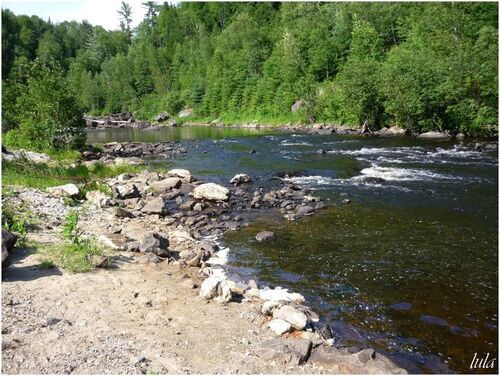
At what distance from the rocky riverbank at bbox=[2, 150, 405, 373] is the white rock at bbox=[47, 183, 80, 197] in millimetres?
2793

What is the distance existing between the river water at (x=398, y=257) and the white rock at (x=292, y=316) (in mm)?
905

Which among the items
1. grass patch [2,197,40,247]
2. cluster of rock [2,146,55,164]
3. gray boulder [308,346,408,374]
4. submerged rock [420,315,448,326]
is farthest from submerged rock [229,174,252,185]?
gray boulder [308,346,408,374]

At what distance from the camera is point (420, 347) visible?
841 cm

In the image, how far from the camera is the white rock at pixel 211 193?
20.5 m

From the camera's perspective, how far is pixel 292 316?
28.6ft

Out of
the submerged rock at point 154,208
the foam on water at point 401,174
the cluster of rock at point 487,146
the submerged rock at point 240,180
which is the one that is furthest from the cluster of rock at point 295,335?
the cluster of rock at point 487,146

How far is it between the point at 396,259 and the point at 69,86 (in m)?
30.8

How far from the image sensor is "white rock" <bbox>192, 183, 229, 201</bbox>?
67.1 feet

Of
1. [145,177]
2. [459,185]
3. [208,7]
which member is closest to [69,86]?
[145,177]

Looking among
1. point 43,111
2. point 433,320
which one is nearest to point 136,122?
point 43,111

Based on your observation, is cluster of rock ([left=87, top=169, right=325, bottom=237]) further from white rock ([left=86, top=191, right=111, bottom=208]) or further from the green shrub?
the green shrub

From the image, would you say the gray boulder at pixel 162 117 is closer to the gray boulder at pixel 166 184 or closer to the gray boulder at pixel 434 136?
the gray boulder at pixel 434 136

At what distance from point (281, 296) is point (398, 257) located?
4.89 meters

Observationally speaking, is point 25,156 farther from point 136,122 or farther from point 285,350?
point 136,122
